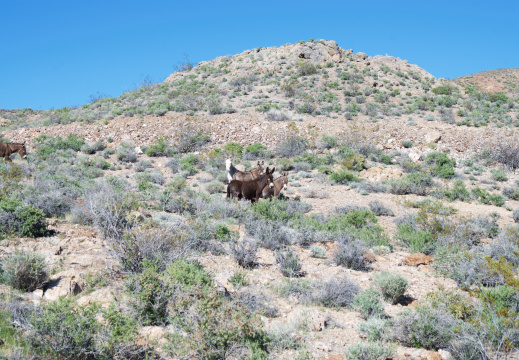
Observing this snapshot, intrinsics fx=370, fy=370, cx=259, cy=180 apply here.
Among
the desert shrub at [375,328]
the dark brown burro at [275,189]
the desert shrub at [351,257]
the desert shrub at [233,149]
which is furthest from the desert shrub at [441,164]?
the desert shrub at [375,328]

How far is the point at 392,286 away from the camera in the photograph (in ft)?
23.1

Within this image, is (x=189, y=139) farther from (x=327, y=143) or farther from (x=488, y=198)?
(x=488, y=198)

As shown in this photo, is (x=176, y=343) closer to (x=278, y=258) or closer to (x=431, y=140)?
(x=278, y=258)

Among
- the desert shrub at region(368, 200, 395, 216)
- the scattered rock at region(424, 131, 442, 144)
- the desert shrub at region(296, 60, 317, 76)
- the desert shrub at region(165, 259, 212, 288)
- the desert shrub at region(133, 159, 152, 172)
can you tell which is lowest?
the desert shrub at region(165, 259, 212, 288)

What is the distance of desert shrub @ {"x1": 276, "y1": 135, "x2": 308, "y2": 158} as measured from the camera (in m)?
23.6

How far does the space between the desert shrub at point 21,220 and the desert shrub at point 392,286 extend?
7417 millimetres

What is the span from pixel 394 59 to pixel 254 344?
53391 mm

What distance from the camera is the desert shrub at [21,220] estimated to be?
809cm

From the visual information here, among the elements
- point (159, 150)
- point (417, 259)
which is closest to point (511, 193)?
point (417, 259)

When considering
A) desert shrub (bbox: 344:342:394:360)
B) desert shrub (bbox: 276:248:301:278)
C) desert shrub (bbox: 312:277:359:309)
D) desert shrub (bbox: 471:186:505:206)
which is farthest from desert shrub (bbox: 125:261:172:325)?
desert shrub (bbox: 471:186:505:206)

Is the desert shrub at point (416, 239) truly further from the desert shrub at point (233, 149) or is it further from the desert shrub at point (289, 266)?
the desert shrub at point (233, 149)

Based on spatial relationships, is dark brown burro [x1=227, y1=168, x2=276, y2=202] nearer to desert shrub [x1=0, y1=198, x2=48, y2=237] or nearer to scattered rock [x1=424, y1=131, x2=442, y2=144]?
desert shrub [x1=0, y1=198, x2=48, y2=237]

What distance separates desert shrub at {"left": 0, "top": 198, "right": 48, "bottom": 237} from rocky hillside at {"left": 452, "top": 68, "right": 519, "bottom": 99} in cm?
6789

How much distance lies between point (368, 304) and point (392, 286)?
0.93 m
